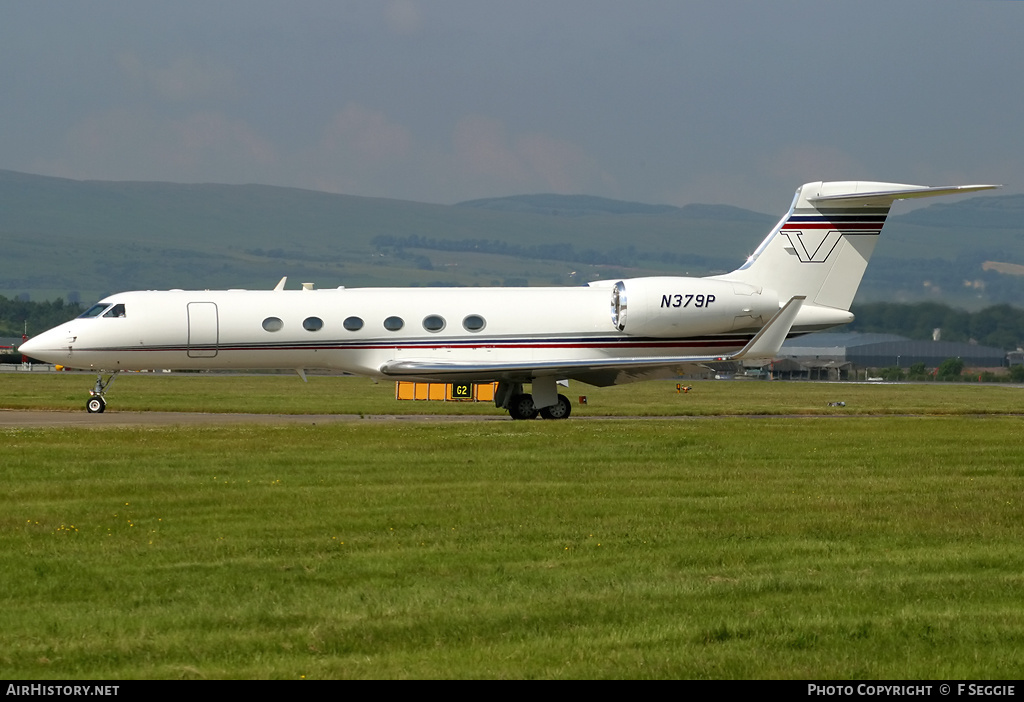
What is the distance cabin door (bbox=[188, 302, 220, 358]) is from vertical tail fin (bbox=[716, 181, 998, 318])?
10983mm

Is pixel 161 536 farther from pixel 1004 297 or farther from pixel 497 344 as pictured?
pixel 1004 297

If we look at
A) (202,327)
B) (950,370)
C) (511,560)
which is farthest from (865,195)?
(950,370)

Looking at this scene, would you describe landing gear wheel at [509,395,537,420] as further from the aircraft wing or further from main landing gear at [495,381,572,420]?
the aircraft wing

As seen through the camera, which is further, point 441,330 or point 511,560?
point 441,330

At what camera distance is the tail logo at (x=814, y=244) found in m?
28.4

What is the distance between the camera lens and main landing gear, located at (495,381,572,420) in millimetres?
28031

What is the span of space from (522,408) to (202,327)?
6.83 meters

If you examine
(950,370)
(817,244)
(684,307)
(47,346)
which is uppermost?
(817,244)

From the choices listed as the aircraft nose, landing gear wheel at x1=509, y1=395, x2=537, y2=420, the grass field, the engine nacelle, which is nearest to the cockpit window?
the aircraft nose

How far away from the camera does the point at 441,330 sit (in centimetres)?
2733

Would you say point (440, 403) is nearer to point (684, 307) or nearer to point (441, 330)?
point (441, 330)
